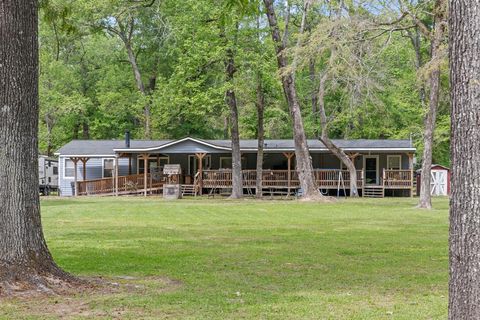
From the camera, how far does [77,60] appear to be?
146 feet

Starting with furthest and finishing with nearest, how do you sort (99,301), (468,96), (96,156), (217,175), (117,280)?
(96,156)
(217,175)
(117,280)
(99,301)
(468,96)

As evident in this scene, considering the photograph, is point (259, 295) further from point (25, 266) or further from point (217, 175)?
point (217, 175)

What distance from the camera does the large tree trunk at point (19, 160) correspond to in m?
6.69

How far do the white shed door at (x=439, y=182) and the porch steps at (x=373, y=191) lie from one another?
490cm

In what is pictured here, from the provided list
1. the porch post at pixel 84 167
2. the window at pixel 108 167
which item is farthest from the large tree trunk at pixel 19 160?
the window at pixel 108 167

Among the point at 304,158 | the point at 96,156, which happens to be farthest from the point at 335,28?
the point at 96,156

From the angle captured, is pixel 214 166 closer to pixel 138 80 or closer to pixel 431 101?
pixel 138 80

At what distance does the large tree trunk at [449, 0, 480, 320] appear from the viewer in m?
3.79

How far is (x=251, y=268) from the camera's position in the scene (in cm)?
865

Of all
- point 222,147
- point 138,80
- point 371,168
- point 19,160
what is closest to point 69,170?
point 138,80

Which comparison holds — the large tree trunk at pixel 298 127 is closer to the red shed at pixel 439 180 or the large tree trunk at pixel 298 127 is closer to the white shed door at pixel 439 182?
the red shed at pixel 439 180

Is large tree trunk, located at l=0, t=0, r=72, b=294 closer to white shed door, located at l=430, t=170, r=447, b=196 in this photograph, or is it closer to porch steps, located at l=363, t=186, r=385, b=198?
porch steps, located at l=363, t=186, r=385, b=198

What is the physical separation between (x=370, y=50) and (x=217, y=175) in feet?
47.1

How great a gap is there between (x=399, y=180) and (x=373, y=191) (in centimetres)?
152
